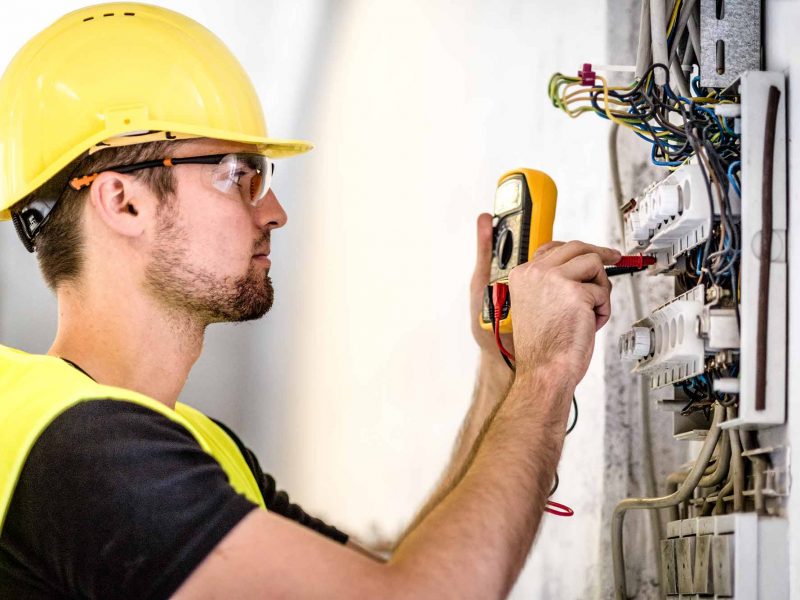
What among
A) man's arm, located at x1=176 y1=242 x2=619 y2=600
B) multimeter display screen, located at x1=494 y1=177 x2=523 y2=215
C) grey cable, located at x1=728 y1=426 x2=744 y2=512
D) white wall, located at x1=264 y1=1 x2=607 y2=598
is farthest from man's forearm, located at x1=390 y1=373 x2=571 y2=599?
white wall, located at x1=264 y1=1 x2=607 y2=598

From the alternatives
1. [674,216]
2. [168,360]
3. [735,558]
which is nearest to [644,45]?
[674,216]

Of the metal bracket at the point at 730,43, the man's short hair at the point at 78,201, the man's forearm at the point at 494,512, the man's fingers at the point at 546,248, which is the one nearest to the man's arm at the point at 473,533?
the man's forearm at the point at 494,512

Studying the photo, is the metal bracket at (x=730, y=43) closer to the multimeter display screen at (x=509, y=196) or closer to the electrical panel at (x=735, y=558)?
the multimeter display screen at (x=509, y=196)

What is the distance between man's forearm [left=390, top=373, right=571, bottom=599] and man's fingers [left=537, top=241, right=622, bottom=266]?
8.0 inches

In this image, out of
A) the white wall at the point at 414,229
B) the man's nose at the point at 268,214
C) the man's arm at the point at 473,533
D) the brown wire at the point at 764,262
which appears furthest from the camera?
the white wall at the point at 414,229

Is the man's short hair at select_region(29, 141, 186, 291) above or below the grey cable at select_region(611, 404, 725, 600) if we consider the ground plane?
above

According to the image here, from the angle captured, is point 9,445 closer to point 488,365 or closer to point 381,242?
point 488,365

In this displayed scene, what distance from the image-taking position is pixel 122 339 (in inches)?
51.9

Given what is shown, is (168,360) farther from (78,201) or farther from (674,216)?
(674,216)

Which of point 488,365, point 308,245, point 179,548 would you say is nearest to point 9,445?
point 179,548

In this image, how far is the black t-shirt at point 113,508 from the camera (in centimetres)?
93

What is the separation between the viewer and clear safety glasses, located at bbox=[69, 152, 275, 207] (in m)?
1.35

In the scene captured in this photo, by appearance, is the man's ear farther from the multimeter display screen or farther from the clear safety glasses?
the multimeter display screen

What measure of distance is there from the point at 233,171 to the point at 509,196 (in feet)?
1.39
